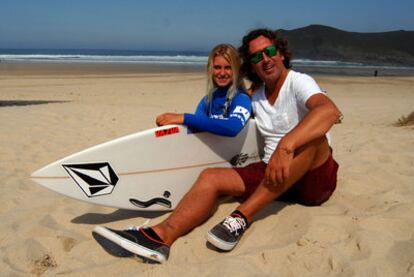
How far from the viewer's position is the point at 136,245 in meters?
2.01

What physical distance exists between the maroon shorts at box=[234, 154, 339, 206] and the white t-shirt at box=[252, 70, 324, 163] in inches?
5.3

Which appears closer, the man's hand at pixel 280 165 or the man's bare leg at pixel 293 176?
the man's hand at pixel 280 165

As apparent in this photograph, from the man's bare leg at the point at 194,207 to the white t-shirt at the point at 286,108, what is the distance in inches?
15.8

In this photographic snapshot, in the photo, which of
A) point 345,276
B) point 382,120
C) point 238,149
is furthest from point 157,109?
point 345,276

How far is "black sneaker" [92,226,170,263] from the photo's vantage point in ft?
6.53

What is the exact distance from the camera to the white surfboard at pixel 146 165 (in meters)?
2.42

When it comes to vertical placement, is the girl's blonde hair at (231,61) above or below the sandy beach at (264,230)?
above

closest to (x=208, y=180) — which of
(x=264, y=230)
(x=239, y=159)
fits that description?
(x=264, y=230)

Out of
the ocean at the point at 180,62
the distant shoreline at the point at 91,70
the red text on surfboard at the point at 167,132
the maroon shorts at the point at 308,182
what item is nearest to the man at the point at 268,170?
the maroon shorts at the point at 308,182

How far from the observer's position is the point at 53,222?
254 cm

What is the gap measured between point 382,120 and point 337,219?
15.5 feet

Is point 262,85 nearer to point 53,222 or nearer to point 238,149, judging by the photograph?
point 238,149

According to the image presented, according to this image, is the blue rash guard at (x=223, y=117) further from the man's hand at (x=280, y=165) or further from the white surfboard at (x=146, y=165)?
the man's hand at (x=280, y=165)

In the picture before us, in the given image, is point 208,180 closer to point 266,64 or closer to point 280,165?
point 280,165
